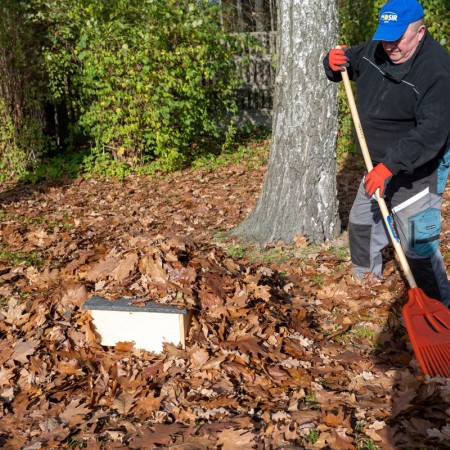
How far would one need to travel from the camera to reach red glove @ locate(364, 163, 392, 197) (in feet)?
11.6

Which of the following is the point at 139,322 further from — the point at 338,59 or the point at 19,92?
the point at 19,92

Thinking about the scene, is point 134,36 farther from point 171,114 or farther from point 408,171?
point 408,171

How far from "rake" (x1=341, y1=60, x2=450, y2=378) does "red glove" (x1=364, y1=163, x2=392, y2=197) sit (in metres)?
0.14

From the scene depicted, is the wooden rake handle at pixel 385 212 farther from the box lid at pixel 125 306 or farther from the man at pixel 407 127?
the box lid at pixel 125 306

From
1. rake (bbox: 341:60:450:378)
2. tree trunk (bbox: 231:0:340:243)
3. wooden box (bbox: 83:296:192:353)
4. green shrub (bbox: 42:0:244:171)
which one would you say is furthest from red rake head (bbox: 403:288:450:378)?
A: green shrub (bbox: 42:0:244:171)

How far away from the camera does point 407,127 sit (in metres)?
3.76

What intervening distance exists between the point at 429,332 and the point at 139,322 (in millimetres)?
1857

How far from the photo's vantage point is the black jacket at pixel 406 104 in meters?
3.37

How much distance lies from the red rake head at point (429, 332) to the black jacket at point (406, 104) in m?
0.88

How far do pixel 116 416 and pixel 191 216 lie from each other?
152 inches

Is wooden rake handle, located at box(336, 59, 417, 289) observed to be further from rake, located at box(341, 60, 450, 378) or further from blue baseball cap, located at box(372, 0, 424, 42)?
blue baseball cap, located at box(372, 0, 424, 42)

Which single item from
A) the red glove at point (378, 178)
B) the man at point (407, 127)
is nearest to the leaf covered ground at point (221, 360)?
the man at point (407, 127)

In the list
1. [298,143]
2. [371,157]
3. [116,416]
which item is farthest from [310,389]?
[298,143]

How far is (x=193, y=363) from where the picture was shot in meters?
3.47
